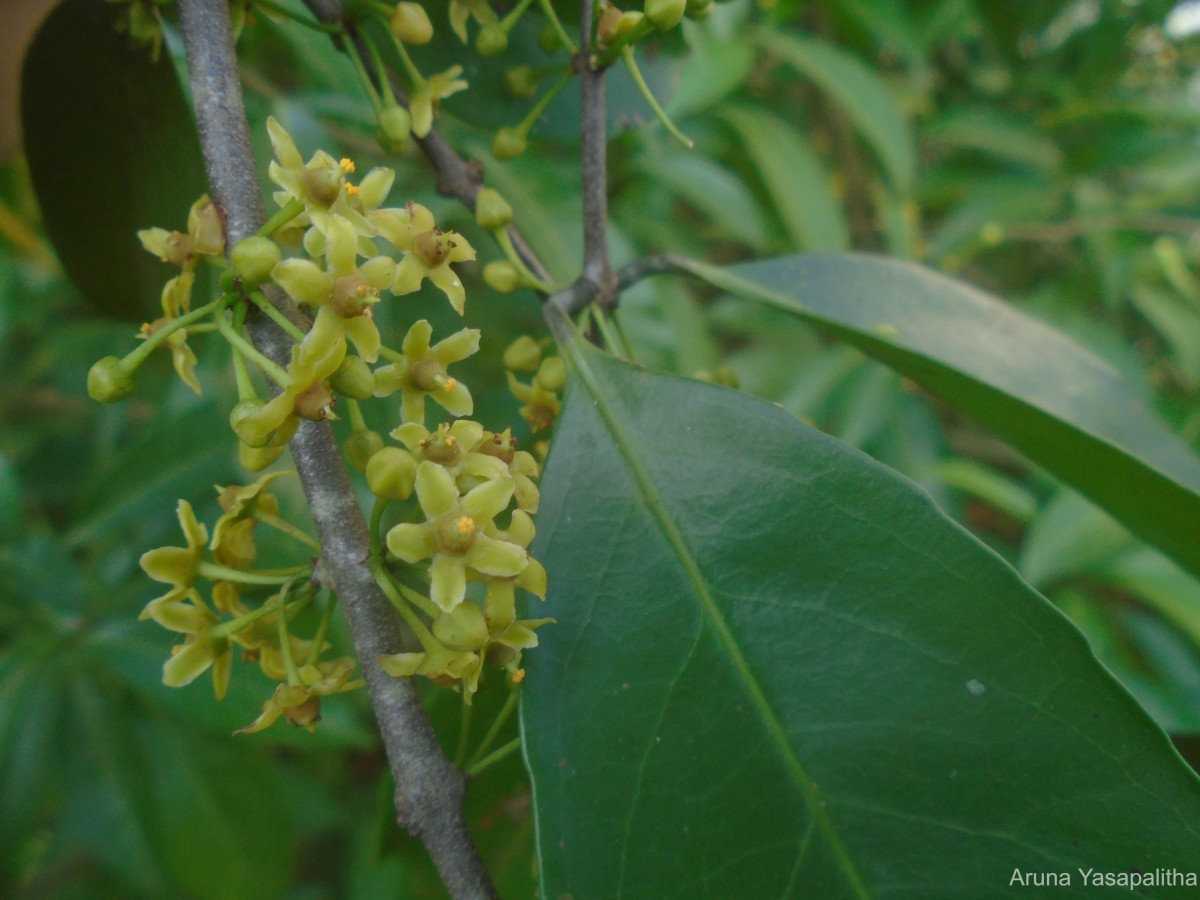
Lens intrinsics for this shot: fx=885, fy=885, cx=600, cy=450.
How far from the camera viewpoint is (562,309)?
815 mm

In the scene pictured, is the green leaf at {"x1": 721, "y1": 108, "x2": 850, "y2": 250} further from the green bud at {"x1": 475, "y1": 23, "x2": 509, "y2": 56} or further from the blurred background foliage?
the green bud at {"x1": 475, "y1": 23, "x2": 509, "y2": 56}

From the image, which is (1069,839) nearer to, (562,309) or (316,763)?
(562,309)

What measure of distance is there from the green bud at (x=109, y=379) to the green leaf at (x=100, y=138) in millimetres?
376

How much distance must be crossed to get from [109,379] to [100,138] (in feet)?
1.63

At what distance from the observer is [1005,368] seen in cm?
114

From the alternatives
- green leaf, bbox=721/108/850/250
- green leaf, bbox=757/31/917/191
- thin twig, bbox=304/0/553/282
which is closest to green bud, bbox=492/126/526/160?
thin twig, bbox=304/0/553/282

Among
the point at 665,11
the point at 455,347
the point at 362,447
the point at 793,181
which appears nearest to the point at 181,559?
the point at 362,447

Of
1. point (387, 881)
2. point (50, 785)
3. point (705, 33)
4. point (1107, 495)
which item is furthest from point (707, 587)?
point (705, 33)

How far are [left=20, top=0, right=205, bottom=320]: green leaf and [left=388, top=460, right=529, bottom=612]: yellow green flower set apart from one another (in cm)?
57

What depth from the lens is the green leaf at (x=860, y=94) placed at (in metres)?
2.54

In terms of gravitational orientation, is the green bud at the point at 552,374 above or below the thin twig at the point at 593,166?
below

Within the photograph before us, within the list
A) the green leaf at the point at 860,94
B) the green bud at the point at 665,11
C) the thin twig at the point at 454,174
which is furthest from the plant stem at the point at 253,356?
the green leaf at the point at 860,94

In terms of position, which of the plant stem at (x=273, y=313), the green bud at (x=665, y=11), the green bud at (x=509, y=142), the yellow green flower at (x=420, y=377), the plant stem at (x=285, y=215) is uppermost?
the green bud at (x=665, y=11)

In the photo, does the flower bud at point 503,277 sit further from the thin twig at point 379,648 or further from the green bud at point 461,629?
the green bud at point 461,629
